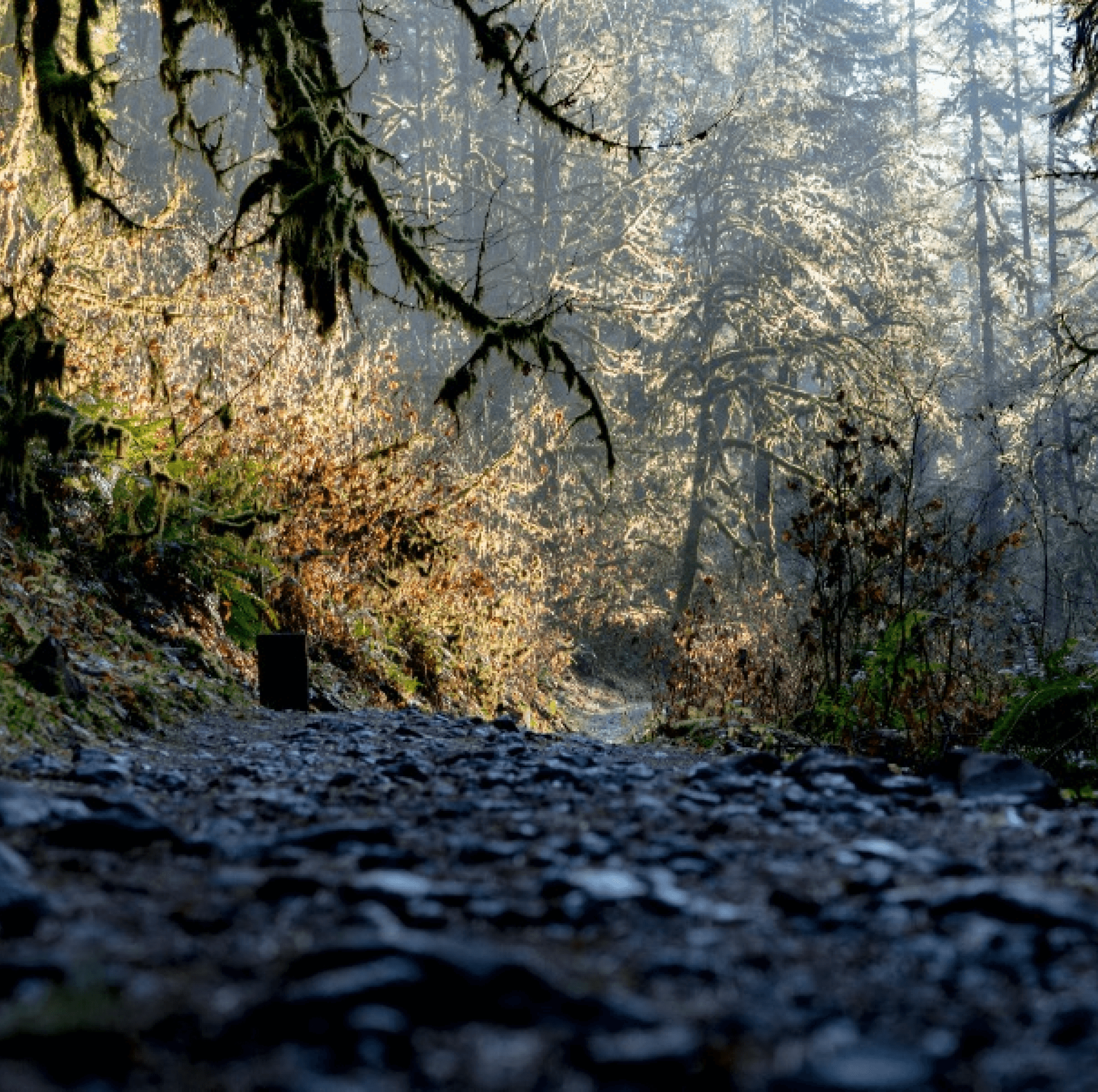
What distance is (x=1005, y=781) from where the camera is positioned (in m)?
3.95

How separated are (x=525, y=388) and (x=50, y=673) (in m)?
18.9

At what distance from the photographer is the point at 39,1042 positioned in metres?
1.50

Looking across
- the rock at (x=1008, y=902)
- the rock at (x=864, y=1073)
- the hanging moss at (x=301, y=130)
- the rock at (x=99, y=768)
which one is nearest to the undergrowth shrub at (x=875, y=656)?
the hanging moss at (x=301, y=130)

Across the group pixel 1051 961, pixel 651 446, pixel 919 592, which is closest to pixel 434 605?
pixel 919 592

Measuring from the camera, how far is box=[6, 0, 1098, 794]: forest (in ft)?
21.2

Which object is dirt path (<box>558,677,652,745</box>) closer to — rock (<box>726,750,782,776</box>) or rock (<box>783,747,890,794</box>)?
rock (<box>726,750,782,776</box>)

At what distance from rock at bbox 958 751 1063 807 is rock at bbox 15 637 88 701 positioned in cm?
386

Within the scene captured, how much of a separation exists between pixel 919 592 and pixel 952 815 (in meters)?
7.46

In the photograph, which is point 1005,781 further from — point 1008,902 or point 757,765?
point 1008,902

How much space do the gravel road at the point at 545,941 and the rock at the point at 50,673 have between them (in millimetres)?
1519

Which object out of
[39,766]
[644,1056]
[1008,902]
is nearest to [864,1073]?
[644,1056]

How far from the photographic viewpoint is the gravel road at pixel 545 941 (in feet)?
5.09

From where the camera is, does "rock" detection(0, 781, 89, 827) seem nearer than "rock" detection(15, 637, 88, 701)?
Yes

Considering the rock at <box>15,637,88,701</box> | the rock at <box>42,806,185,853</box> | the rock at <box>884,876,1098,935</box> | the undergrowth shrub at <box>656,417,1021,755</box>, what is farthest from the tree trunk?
the rock at <box>42,806,185,853</box>
